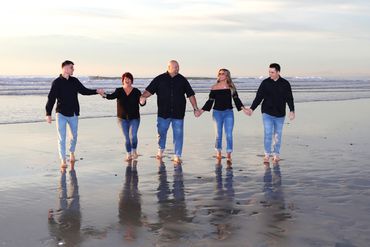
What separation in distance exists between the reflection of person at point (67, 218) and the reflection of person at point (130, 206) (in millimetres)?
527

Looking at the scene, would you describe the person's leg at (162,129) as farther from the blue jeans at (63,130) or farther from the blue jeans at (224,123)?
the blue jeans at (63,130)

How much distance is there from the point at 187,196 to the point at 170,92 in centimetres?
348

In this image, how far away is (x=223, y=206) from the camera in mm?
6703

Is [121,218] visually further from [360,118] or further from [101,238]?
[360,118]

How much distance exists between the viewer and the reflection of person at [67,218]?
5.35 m

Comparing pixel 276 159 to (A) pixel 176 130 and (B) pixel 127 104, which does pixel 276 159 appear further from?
(B) pixel 127 104

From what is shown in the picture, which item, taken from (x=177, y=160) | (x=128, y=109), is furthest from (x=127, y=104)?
(x=177, y=160)

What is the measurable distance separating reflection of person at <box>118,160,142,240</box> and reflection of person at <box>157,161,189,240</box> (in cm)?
29

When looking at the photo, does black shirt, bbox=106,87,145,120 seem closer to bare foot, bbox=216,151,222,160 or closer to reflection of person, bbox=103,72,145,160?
reflection of person, bbox=103,72,145,160

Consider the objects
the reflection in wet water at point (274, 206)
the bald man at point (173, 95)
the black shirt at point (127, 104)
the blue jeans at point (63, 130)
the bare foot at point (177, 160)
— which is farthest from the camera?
the black shirt at point (127, 104)

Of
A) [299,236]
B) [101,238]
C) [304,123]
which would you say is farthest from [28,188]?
[304,123]

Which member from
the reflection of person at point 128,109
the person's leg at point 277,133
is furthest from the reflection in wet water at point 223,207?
the reflection of person at point 128,109

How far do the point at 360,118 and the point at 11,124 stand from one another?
12508 millimetres

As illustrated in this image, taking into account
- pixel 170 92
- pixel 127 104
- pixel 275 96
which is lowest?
pixel 127 104
